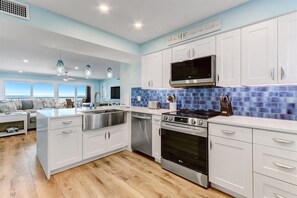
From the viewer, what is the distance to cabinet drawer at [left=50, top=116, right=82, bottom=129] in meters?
2.19

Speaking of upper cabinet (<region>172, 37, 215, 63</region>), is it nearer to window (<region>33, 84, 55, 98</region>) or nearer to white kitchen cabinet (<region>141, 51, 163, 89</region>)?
white kitchen cabinet (<region>141, 51, 163, 89</region>)

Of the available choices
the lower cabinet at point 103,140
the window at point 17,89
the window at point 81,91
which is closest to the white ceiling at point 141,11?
the lower cabinet at point 103,140

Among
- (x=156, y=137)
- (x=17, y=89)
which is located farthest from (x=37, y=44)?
(x=17, y=89)

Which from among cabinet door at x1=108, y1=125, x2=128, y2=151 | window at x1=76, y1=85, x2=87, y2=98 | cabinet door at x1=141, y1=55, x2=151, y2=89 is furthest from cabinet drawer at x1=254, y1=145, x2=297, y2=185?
window at x1=76, y1=85, x2=87, y2=98

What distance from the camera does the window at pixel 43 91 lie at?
820 centimetres

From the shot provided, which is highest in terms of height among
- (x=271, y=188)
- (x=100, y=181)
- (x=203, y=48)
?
(x=203, y=48)

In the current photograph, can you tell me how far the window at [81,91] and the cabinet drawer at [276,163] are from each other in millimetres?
10535

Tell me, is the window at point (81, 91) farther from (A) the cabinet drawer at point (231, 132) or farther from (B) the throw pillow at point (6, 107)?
(A) the cabinet drawer at point (231, 132)

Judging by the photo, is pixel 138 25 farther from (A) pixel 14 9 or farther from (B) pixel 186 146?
(B) pixel 186 146

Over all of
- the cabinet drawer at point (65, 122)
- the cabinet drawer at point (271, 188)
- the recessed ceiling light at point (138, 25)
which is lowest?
the cabinet drawer at point (271, 188)

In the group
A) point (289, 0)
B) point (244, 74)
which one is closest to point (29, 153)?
point (244, 74)

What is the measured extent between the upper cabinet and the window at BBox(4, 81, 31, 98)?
8.65 meters

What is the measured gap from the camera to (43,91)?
335 inches

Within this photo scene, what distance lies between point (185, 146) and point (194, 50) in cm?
150
